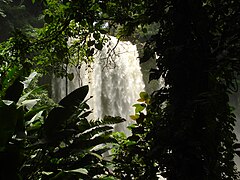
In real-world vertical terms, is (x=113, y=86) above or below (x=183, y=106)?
above

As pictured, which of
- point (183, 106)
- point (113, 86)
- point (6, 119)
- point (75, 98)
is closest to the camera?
point (183, 106)

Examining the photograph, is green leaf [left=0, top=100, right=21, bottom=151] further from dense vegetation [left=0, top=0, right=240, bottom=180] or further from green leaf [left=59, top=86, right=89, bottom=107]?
green leaf [left=59, top=86, right=89, bottom=107]

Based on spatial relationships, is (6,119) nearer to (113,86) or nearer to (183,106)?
(183,106)

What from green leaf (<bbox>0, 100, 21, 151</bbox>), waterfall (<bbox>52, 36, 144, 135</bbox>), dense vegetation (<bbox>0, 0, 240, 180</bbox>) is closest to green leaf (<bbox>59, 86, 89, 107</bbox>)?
dense vegetation (<bbox>0, 0, 240, 180</bbox>)

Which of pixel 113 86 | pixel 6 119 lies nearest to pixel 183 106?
pixel 6 119

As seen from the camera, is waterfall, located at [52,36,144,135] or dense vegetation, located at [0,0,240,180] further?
waterfall, located at [52,36,144,135]

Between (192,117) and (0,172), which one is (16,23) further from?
(192,117)

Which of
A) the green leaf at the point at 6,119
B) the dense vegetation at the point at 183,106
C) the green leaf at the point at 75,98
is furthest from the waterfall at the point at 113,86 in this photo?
the green leaf at the point at 6,119

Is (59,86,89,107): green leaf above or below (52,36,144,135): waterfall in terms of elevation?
below

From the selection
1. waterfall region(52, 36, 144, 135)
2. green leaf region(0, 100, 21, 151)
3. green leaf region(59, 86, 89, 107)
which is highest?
waterfall region(52, 36, 144, 135)

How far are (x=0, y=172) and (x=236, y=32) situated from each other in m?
1.38

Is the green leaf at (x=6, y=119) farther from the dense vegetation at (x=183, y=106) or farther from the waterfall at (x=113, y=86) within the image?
the waterfall at (x=113, y=86)

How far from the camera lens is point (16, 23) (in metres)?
9.98

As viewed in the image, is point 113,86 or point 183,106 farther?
point 113,86
